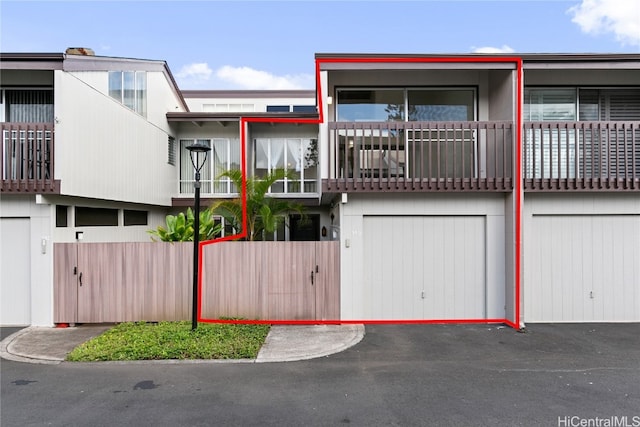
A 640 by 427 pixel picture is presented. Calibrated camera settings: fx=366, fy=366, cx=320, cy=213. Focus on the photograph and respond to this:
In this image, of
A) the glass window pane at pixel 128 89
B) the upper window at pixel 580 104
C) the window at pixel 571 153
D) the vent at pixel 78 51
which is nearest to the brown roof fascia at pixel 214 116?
the glass window pane at pixel 128 89

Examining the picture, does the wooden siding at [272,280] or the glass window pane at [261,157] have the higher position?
the glass window pane at [261,157]

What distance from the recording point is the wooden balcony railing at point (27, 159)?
698cm

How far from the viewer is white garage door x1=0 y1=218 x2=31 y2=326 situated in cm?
722

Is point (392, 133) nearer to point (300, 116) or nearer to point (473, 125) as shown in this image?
point (473, 125)

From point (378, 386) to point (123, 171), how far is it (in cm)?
818

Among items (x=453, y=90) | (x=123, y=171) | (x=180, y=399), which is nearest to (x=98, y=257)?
(x=123, y=171)

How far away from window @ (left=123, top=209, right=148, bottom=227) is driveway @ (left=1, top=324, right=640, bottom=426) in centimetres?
530

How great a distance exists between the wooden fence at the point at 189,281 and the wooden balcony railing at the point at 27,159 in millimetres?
1300

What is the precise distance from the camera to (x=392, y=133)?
7.46 metres

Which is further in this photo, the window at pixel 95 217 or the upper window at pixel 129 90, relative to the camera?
the upper window at pixel 129 90

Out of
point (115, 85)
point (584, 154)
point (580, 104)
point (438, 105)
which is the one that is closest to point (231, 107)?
point (115, 85)

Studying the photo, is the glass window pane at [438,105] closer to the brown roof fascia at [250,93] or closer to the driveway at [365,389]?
the driveway at [365,389]
